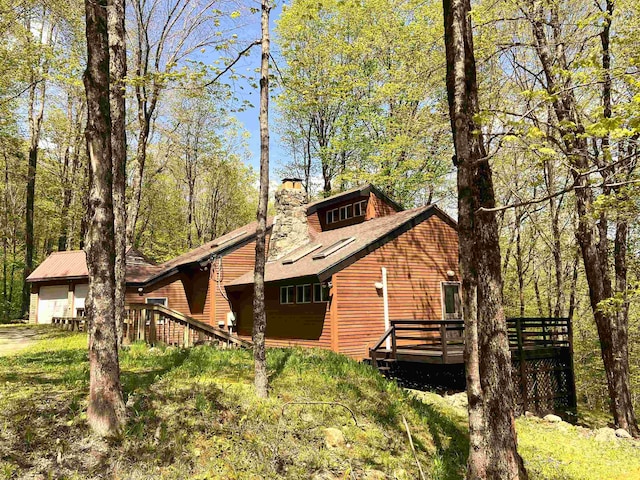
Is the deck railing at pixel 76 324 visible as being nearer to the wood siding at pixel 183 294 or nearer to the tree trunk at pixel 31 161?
the wood siding at pixel 183 294

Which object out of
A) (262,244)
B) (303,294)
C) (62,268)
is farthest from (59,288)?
(262,244)

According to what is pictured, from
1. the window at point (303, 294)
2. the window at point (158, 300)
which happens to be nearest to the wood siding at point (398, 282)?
the window at point (303, 294)

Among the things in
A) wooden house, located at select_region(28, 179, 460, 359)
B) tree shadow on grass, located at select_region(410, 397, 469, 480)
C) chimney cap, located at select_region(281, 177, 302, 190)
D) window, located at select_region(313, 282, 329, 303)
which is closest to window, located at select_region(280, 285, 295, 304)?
wooden house, located at select_region(28, 179, 460, 359)

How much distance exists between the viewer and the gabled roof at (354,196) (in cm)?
2175

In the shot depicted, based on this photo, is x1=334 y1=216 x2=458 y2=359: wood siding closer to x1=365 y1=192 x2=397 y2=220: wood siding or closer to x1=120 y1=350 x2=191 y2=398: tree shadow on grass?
x1=365 y1=192 x2=397 y2=220: wood siding

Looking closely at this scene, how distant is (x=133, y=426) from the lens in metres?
5.63

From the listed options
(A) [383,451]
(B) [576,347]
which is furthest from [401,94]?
(A) [383,451]

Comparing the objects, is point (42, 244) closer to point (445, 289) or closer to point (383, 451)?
point (445, 289)

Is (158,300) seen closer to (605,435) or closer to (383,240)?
(383,240)

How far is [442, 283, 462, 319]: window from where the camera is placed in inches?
733

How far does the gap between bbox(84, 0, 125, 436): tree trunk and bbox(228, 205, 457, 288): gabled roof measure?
31.1 ft

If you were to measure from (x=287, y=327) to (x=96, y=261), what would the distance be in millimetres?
12901

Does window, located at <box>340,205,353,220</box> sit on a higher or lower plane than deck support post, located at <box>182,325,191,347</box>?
higher

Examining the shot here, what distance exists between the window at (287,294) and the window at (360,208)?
622 cm
